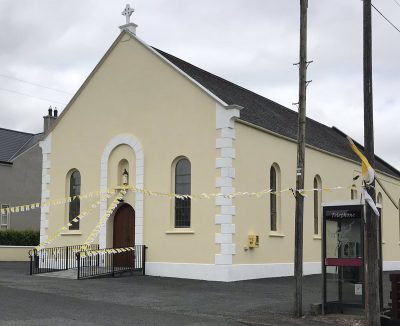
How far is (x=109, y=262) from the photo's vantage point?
2233 cm

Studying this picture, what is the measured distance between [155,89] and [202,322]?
12.3 meters

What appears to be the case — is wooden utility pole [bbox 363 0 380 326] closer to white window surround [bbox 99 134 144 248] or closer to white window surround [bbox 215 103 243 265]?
white window surround [bbox 215 103 243 265]

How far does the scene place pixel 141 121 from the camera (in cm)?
2253

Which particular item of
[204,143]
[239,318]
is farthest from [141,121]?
[239,318]

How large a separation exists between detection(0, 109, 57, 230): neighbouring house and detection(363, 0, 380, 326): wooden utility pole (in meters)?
28.3

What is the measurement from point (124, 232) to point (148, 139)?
148 inches

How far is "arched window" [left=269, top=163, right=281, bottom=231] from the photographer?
75.6ft

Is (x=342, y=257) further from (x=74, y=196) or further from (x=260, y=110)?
(x=74, y=196)

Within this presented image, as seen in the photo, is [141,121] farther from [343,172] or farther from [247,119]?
[343,172]

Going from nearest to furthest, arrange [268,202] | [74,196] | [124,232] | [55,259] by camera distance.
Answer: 1. [268,202]
2. [124,232]
3. [55,259]
4. [74,196]

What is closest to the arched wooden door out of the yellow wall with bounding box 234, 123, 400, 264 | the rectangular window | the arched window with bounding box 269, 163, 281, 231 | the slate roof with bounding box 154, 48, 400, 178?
the yellow wall with bounding box 234, 123, 400, 264

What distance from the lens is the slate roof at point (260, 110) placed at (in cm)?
2292

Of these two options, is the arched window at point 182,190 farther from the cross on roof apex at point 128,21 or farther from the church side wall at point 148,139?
the cross on roof apex at point 128,21

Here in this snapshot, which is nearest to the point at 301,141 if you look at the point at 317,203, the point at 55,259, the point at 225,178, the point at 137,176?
the point at 225,178
